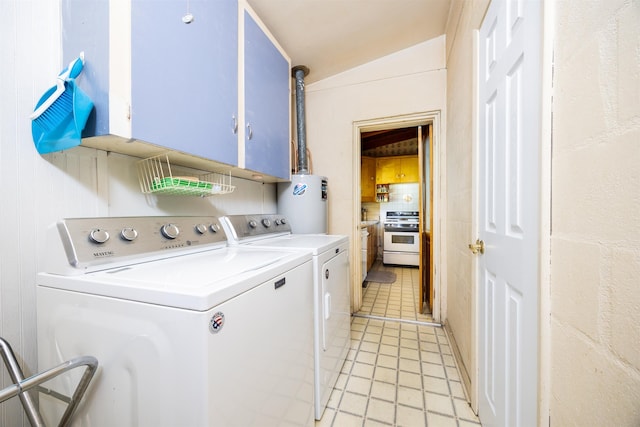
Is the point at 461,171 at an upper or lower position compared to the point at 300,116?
lower

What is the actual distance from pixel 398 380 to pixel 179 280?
1541 millimetres

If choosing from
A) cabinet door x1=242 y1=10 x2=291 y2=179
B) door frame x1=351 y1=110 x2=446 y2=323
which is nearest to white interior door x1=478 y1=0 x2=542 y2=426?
door frame x1=351 y1=110 x2=446 y2=323

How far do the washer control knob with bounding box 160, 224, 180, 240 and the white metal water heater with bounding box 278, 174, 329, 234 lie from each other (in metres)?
1.10

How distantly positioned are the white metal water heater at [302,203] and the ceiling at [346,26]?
3.66ft

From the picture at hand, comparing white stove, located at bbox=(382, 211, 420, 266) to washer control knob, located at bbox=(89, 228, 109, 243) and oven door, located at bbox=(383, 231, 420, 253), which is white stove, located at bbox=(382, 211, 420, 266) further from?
washer control knob, located at bbox=(89, 228, 109, 243)

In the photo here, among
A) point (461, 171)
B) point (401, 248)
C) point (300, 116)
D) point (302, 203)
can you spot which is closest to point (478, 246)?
point (461, 171)

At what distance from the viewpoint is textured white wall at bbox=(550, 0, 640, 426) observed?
1.40 feet

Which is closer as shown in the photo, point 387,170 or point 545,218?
point 545,218

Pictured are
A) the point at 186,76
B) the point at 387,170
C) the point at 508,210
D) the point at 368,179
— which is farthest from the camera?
the point at 387,170

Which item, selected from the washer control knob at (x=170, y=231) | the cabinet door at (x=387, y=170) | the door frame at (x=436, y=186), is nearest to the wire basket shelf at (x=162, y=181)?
the washer control knob at (x=170, y=231)

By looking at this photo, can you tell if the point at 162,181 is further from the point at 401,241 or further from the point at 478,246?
the point at 401,241

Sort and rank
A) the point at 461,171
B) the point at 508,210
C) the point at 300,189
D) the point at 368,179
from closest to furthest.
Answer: the point at 508,210
the point at 461,171
the point at 300,189
the point at 368,179

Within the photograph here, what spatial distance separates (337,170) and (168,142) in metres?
1.80

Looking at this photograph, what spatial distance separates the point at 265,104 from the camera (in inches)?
62.8
